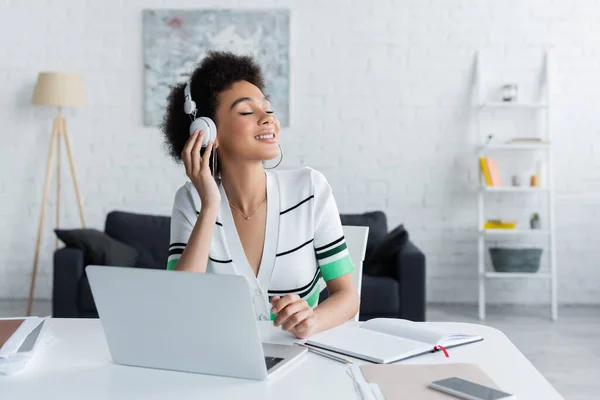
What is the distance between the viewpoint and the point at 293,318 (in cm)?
128

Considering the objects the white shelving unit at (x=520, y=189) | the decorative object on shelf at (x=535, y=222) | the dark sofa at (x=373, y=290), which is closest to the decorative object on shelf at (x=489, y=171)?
the white shelving unit at (x=520, y=189)

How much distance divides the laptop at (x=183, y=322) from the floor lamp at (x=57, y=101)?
357 cm

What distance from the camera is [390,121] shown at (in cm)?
474

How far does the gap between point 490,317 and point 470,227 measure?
25.9 inches

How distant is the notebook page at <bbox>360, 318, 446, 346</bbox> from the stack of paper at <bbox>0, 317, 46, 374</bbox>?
60cm

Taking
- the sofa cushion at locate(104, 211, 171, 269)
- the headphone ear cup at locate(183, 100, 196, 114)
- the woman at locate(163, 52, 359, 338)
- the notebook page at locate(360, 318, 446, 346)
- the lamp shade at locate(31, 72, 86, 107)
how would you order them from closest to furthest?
the notebook page at locate(360, 318, 446, 346)
the woman at locate(163, 52, 359, 338)
the headphone ear cup at locate(183, 100, 196, 114)
the sofa cushion at locate(104, 211, 171, 269)
the lamp shade at locate(31, 72, 86, 107)

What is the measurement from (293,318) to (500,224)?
11.4ft

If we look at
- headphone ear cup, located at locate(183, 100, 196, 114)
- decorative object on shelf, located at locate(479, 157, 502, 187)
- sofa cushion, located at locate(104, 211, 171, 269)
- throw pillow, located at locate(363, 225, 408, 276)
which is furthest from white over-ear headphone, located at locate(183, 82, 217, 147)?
decorative object on shelf, located at locate(479, 157, 502, 187)

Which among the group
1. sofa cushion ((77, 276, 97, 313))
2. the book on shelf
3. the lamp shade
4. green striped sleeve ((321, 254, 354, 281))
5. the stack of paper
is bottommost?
sofa cushion ((77, 276, 97, 313))

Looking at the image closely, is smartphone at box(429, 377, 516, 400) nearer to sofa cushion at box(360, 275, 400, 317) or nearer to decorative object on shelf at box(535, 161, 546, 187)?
sofa cushion at box(360, 275, 400, 317)

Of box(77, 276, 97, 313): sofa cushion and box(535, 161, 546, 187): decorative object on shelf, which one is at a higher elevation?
box(535, 161, 546, 187): decorative object on shelf

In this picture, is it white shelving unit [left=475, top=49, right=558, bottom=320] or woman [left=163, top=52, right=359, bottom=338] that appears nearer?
woman [left=163, top=52, right=359, bottom=338]

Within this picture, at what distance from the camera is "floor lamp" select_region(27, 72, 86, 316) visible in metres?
4.39

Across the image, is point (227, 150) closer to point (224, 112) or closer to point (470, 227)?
point (224, 112)
